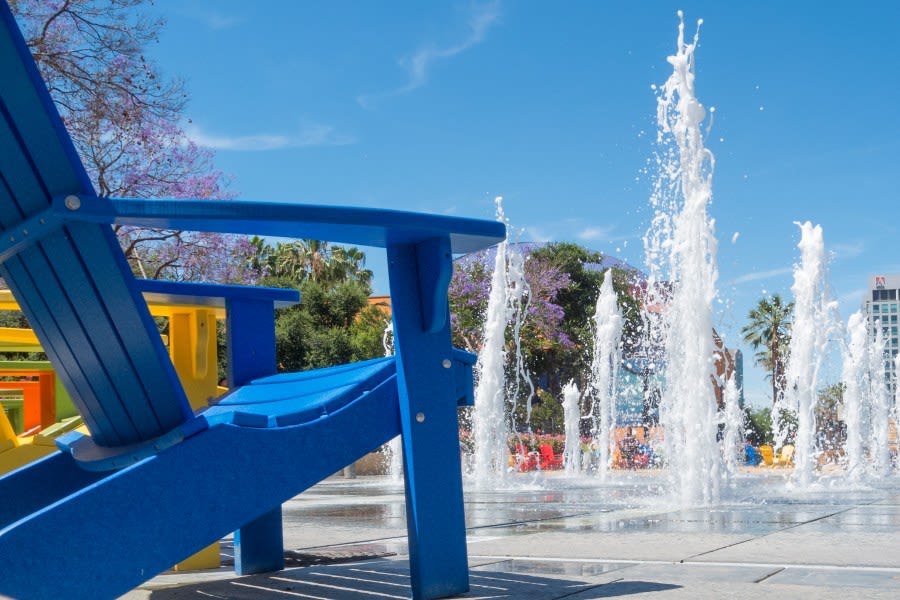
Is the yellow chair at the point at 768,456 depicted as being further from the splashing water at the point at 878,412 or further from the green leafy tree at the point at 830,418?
the green leafy tree at the point at 830,418

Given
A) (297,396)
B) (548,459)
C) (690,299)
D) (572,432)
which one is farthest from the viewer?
(548,459)

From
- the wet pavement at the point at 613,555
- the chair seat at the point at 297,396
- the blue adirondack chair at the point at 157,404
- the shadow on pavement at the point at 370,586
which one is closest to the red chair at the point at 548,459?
→ the wet pavement at the point at 613,555

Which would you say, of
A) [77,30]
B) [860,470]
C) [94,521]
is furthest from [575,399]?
[94,521]

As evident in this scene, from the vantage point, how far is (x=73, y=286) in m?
2.67

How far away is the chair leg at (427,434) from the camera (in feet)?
10.1

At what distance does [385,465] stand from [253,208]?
53.7 ft

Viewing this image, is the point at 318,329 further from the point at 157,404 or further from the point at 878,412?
the point at 157,404

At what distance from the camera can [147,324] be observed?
2.67m

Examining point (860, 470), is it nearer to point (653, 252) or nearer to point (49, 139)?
point (653, 252)

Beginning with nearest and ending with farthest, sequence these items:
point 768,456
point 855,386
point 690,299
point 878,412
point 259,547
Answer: point 259,547 → point 690,299 → point 855,386 → point 878,412 → point 768,456

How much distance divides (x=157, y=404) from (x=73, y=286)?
0.40m

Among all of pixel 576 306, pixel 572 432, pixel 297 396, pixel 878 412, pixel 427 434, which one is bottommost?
pixel 572 432

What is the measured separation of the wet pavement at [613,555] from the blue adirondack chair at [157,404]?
594mm

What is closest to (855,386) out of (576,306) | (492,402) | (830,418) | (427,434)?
(492,402)
